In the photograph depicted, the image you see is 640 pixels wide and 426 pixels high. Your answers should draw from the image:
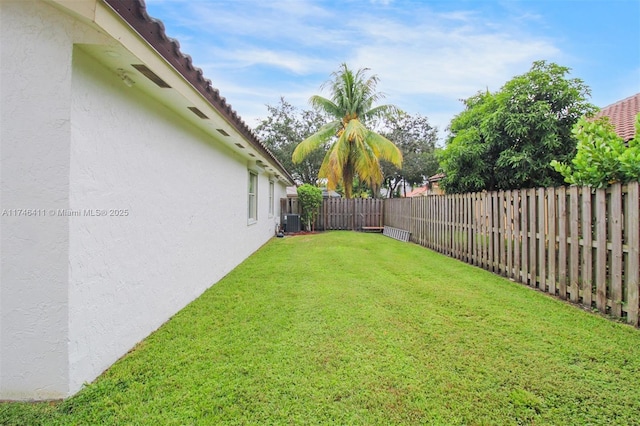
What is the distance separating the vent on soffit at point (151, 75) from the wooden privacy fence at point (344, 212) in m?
12.5

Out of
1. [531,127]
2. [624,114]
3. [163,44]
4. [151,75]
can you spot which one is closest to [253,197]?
[151,75]

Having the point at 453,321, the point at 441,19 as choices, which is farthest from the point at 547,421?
the point at 441,19

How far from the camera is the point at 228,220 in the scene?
6125 mm

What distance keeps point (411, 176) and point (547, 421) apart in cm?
2858

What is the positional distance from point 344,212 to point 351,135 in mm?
4217

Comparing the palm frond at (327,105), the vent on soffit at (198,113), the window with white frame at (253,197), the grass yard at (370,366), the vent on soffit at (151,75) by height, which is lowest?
the grass yard at (370,366)

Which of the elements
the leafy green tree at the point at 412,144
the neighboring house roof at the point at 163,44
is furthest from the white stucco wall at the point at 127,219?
the leafy green tree at the point at 412,144

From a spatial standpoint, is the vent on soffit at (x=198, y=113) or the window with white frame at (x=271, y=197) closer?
the vent on soffit at (x=198, y=113)

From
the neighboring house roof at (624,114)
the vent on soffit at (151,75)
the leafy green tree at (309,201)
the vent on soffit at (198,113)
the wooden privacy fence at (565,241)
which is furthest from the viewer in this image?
the leafy green tree at (309,201)

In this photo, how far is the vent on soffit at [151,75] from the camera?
250 centimetres

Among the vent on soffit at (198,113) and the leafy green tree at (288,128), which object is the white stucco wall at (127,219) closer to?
the vent on soffit at (198,113)

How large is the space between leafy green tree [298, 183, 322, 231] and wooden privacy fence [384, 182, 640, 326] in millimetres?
8437

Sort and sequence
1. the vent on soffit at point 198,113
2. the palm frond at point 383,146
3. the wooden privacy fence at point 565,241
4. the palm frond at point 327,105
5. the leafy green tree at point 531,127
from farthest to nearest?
the palm frond at point 327,105 < the palm frond at point 383,146 < the leafy green tree at point 531,127 < the vent on soffit at point 198,113 < the wooden privacy fence at point 565,241

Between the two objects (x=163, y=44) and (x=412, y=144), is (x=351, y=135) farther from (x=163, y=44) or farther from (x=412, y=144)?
(x=412, y=144)
